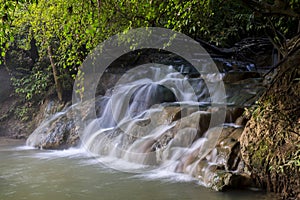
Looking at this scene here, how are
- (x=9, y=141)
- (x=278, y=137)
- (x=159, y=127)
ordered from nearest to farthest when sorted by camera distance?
(x=278, y=137), (x=159, y=127), (x=9, y=141)

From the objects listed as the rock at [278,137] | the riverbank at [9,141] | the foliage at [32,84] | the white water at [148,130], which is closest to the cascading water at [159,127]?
the white water at [148,130]

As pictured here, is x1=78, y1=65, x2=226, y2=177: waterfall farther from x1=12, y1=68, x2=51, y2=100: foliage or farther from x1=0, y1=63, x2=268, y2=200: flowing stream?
x1=12, y1=68, x2=51, y2=100: foliage

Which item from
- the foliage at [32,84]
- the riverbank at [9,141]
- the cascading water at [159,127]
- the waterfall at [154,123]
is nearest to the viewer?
the cascading water at [159,127]

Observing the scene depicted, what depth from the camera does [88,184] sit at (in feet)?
15.9

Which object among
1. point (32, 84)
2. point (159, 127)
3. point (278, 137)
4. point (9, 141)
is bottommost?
point (9, 141)

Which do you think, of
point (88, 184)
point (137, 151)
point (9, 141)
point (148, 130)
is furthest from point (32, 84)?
point (88, 184)

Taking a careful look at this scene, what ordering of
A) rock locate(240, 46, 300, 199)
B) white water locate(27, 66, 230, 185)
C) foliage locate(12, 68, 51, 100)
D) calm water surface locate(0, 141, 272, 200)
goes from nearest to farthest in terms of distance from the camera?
rock locate(240, 46, 300, 199) → calm water surface locate(0, 141, 272, 200) → white water locate(27, 66, 230, 185) → foliage locate(12, 68, 51, 100)

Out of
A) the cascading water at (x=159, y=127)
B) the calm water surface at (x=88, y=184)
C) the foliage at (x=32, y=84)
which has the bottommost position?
the calm water surface at (x=88, y=184)

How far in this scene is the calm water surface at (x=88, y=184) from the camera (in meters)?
4.16

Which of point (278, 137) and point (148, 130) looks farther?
point (148, 130)

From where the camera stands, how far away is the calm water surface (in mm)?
4160

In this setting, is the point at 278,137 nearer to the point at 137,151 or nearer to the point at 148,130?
the point at 137,151

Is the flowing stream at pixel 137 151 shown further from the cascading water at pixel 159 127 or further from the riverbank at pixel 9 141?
the riverbank at pixel 9 141

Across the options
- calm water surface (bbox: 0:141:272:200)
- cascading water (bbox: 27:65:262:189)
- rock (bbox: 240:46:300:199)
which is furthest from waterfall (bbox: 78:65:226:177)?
rock (bbox: 240:46:300:199)
